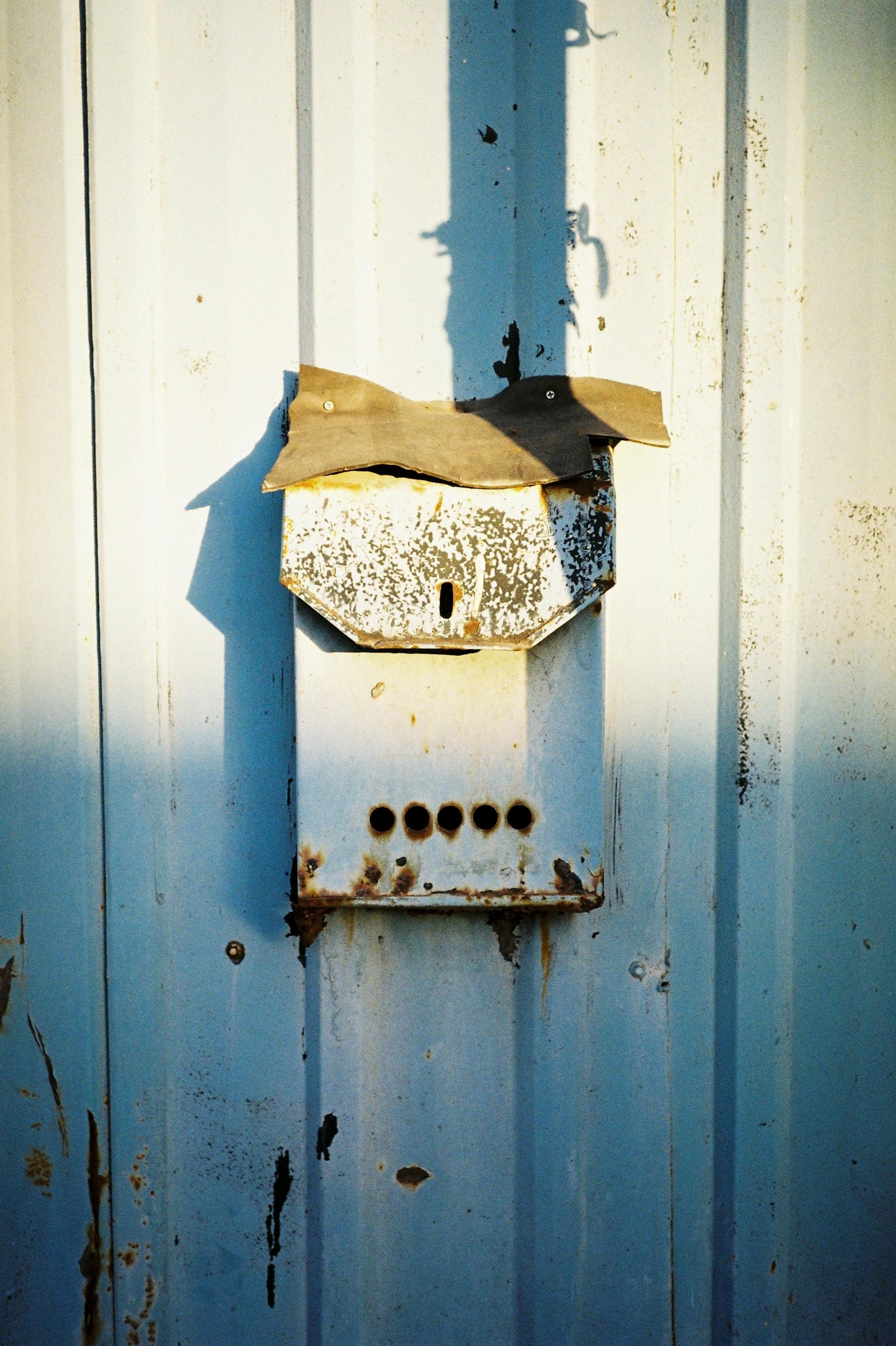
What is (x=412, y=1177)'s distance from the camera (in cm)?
107

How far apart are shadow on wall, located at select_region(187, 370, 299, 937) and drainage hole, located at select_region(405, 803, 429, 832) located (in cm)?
17

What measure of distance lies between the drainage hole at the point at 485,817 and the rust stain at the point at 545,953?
0.16m

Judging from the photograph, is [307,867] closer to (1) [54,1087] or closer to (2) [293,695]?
(2) [293,695]

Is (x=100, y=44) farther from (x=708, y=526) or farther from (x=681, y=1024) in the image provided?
(x=681, y=1024)

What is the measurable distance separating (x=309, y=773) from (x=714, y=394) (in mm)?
699

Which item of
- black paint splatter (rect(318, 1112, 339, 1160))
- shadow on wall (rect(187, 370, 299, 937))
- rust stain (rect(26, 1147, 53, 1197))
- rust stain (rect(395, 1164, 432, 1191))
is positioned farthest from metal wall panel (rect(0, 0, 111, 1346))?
rust stain (rect(395, 1164, 432, 1191))

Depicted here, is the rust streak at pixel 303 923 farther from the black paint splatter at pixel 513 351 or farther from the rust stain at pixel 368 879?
the black paint splatter at pixel 513 351

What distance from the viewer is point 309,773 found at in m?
1.00

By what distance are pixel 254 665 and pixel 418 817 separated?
0.29 m

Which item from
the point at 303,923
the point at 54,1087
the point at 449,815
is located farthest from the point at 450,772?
the point at 54,1087

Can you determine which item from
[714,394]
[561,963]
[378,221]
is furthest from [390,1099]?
[378,221]

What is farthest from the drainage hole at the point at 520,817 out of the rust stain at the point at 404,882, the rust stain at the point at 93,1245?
the rust stain at the point at 93,1245

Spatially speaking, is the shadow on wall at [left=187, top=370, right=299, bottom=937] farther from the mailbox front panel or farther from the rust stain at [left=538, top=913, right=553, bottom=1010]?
the rust stain at [left=538, top=913, right=553, bottom=1010]

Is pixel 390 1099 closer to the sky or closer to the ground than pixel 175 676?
closer to the ground
